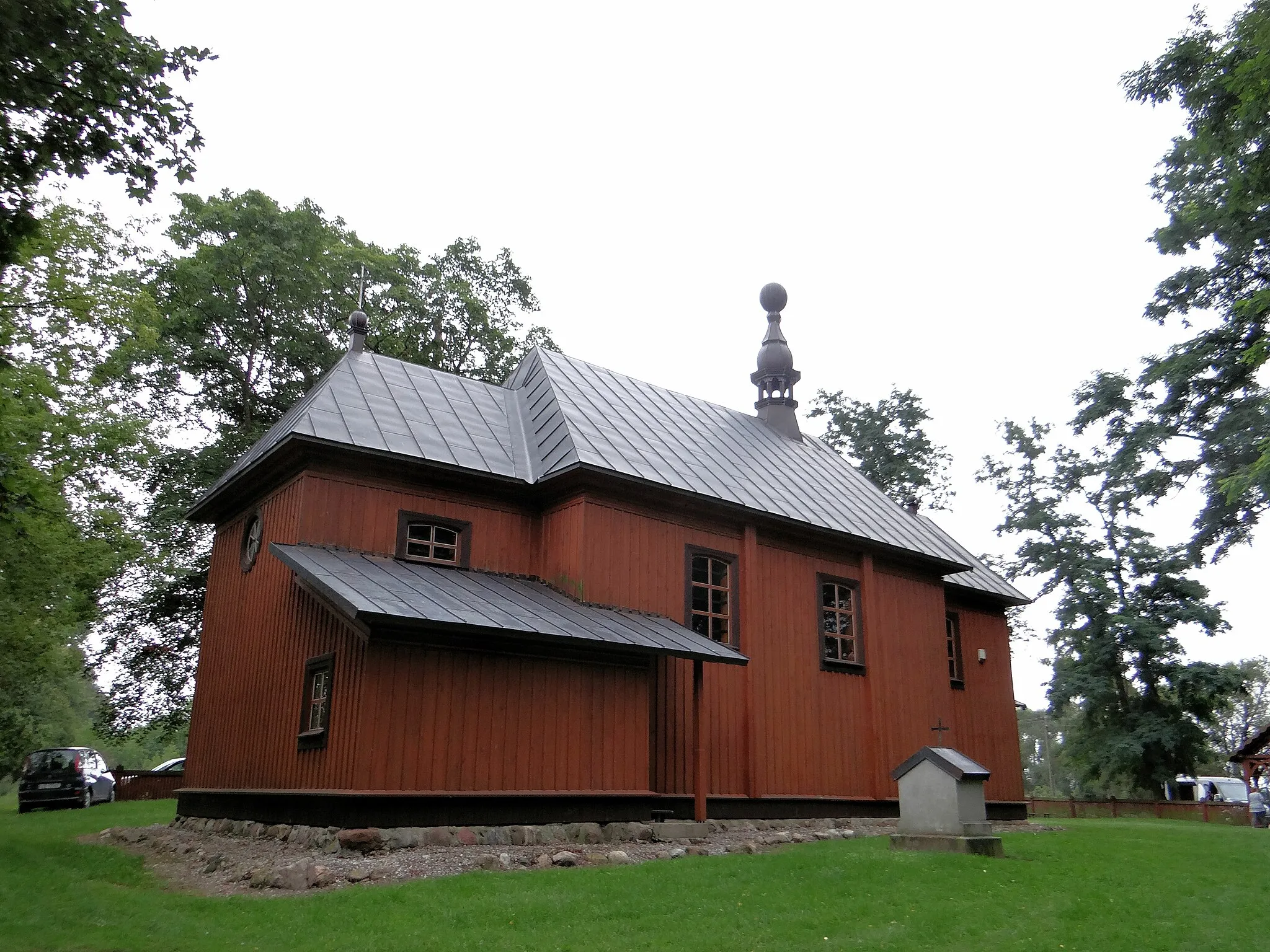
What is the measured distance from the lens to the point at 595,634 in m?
11.5

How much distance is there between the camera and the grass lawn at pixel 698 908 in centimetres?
710

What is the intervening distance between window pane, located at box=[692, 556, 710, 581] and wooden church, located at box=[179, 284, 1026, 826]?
4cm

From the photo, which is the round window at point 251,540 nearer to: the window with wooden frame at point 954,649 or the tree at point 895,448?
the window with wooden frame at point 954,649

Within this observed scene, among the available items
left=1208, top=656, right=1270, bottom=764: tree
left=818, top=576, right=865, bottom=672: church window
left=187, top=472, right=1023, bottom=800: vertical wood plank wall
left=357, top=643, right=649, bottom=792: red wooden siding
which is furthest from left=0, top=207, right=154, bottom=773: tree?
left=1208, top=656, right=1270, bottom=764: tree

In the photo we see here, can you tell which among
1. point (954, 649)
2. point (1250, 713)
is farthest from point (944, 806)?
point (1250, 713)

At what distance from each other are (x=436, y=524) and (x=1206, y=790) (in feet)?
128

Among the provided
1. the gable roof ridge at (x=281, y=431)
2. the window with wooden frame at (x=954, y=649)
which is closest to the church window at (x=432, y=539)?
the gable roof ridge at (x=281, y=431)

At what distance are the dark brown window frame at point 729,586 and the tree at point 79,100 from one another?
8713mm

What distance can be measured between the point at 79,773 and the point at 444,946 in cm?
1612

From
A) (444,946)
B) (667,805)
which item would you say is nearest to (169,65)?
(444,946)

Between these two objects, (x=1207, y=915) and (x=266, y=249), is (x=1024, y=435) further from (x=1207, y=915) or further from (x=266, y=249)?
(x=1207, y=915)

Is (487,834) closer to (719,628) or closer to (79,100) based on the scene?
(719,628)

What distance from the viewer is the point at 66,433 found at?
1688 cm

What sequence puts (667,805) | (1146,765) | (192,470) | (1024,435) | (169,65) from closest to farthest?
1. (169,65)
2. (667,805)
3. (192,470)
4. (1146,765)
5. (1024,435)
